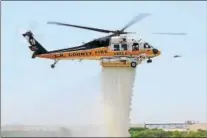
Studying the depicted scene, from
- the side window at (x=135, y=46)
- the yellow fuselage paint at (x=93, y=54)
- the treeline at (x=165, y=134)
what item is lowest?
the treeline at (x=165, y=134)

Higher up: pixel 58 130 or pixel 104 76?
pixel 104 76

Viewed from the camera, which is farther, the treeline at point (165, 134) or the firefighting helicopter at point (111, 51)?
the treeline at point (165, 134)

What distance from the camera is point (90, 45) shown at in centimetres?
3647

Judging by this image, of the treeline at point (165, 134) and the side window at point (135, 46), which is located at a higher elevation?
the side window at point (135, 46)

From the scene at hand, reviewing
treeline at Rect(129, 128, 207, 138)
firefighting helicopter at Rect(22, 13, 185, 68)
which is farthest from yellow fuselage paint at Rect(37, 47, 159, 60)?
treeline at Rect(129, 128, 207, 138)

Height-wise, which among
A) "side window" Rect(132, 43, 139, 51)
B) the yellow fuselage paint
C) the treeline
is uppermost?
"side window" Rect(132, 43, 139, 51)

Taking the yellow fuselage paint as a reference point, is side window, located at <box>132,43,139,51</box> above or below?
above

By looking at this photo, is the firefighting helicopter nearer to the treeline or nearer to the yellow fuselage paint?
the yellow fuselage paint

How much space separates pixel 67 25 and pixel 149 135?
49746 mm

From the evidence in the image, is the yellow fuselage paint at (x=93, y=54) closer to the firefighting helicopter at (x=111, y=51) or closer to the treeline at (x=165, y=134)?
the firefighting helicopter at (x=111, y=51)

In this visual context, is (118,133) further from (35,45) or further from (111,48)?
(35,45)

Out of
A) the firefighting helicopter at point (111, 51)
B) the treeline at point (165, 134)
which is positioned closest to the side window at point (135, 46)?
the firefighting helicopter at point (111, 51)

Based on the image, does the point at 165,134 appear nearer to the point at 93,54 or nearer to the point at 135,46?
the point at 135,46

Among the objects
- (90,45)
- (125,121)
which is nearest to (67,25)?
(90,45)
